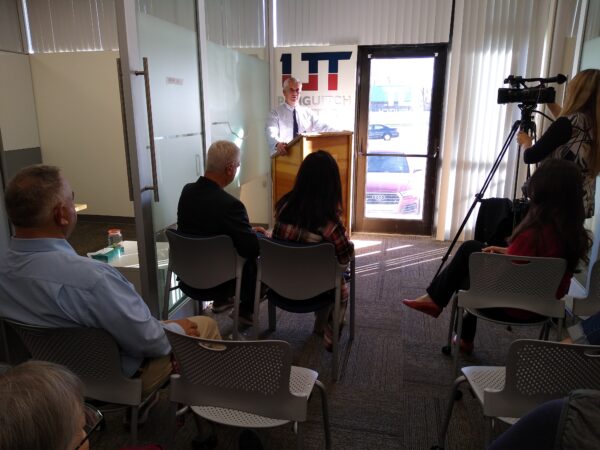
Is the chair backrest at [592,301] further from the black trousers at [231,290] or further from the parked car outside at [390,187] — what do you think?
the parked car outside at [390,187]

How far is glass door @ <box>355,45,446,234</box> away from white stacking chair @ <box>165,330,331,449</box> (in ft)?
13.0

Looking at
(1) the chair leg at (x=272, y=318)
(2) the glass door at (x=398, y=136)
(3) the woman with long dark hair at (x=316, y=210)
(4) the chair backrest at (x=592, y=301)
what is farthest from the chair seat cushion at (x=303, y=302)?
(2) the glass door at (x=398, y=136)

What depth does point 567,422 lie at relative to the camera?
75 centimetres

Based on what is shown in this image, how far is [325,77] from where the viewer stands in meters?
4.78

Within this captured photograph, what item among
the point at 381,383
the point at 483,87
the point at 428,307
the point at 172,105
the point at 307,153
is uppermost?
the point at 483,87

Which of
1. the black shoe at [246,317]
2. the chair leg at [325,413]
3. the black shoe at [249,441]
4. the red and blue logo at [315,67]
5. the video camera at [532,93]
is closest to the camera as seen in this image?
the chair leg at [325,413]

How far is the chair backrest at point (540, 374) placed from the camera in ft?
3.99

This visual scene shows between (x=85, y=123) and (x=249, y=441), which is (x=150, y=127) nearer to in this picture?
(x=249, y=441)

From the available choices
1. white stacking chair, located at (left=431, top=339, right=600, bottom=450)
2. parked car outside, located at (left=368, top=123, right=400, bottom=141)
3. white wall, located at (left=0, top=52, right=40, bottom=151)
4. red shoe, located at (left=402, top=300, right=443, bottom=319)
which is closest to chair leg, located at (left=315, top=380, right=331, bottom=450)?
white stacking chair, located at (left=431, top=339, right=600, bottom=450)

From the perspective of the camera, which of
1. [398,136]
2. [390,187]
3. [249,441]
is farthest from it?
[390,187]

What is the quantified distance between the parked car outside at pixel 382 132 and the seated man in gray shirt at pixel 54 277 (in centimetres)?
400

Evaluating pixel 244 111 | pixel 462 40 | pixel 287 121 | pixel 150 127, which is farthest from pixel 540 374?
pixel 462 40

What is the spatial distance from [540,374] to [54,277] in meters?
1.48

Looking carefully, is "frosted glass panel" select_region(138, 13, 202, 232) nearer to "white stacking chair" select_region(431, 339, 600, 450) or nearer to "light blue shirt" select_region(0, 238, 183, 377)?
"light blue shirt" select_region(0, 238, 183, 377)
